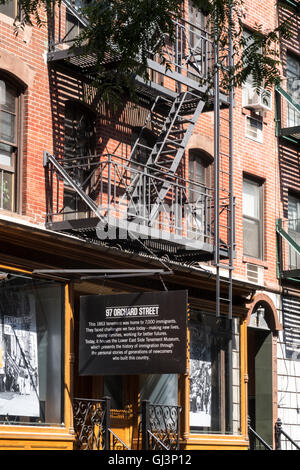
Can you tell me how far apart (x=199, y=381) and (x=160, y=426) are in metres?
1.52

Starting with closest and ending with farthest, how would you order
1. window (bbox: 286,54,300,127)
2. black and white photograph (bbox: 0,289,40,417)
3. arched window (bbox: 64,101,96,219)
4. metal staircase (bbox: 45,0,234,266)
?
black and white photograph (bbox: 0,289,40,417)
metal staircase (bbox: 45,0,234,266)
arched window (bbox: 64,101,96,219)
window (bbox: 286,54,300,127)

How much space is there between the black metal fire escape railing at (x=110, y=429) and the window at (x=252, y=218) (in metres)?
5.63

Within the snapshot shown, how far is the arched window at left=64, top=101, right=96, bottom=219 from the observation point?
17547 millimetres

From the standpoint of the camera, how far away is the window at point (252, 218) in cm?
2286

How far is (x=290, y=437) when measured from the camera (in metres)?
22.4

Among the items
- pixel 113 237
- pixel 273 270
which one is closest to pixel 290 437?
pixel 273 270

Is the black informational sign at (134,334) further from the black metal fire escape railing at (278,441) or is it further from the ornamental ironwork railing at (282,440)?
the ornamental ironwork railing at (282,440)

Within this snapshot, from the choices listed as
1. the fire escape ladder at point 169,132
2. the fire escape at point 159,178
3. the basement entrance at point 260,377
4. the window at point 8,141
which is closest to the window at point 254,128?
the fire escape at point 159,178

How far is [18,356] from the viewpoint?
1546 cm

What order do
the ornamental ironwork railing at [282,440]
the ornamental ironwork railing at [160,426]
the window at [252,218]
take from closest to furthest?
the ornamental ironwork railing at [160,426]
the ornamental ironwork railing at [282,440]
the window at [252,218]

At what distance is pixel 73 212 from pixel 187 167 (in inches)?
188

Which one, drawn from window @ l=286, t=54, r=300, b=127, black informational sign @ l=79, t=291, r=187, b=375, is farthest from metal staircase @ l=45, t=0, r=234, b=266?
window @ l=286, t=54, r=300, b=127

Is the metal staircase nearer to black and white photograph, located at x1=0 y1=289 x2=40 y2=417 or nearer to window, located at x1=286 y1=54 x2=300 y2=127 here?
black and white photograph, located at x1=0 y1=289 x2=40 y2=417

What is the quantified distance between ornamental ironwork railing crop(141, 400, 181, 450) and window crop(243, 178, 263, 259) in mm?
5464
